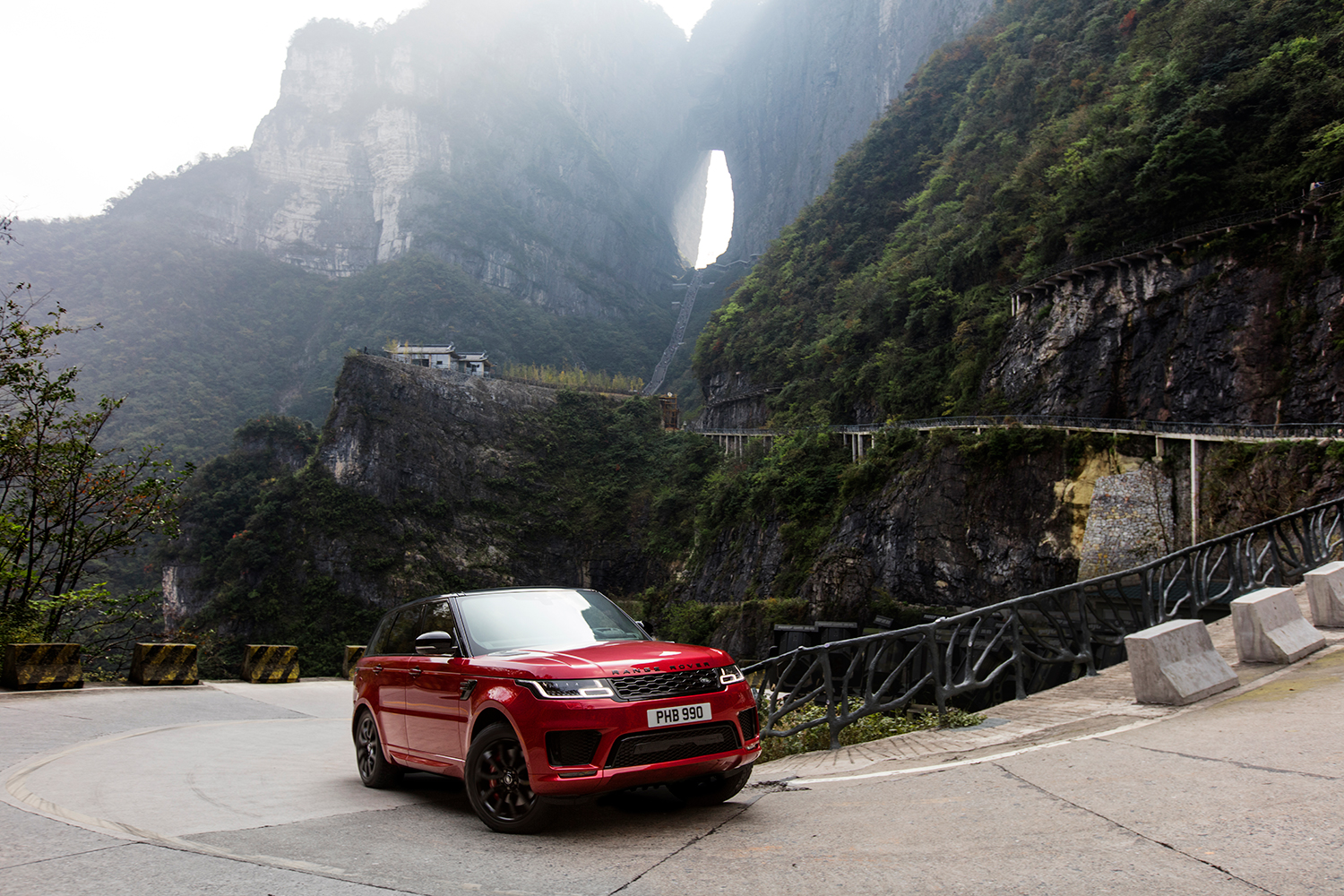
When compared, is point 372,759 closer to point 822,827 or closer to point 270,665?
point 822,827

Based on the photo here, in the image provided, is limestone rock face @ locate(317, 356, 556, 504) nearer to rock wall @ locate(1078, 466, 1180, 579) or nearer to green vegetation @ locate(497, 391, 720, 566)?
green vegetation @ locate(497, 391, 720, 566)

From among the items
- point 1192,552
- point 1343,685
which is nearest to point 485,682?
point 1343,685

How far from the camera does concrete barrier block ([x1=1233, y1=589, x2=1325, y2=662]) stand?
24.3 feet

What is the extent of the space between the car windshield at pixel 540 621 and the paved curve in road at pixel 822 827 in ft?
3.72

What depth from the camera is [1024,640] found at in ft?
30.6

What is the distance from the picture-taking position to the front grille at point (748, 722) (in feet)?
16.5

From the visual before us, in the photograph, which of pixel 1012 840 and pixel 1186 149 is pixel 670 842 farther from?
pixel 1186 149

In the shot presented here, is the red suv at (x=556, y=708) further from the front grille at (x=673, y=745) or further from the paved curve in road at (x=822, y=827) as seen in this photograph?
the paved curve in road at (x=822, y=827)

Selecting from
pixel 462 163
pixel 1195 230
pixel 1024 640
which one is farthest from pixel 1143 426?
pixel 462 163

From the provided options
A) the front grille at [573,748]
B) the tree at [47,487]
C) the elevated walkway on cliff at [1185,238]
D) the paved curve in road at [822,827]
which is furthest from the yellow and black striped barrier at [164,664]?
the elevated walkway on cliff at [1185,238]

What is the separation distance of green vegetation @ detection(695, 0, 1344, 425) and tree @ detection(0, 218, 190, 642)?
108ft

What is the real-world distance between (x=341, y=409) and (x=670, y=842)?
213 feet

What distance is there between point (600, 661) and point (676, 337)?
141m

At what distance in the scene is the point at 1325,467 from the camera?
2089 centimetres
